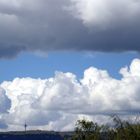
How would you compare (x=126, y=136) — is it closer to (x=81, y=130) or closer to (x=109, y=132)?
(x=109, y=132)

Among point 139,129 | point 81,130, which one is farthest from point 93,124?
point 139,129

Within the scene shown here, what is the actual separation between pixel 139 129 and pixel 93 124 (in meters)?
13.4

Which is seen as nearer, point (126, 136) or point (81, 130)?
point (126, 136)

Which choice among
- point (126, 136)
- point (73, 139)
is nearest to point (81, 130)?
point (73, 139)

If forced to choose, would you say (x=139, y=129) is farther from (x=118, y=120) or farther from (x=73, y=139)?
(x=73, y=139)

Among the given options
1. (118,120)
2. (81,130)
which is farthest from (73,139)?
(118,120)

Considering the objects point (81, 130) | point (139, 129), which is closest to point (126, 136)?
point (139, 129)

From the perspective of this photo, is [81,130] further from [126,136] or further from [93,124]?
[126,136]

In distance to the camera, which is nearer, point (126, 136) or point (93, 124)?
point (126, 136)

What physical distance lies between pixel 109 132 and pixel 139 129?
24.6 ft

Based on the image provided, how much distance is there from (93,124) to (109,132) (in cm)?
676

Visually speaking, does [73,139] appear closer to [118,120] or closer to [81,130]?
[81,130]

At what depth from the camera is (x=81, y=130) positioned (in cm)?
14550

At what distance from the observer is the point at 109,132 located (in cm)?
13962
